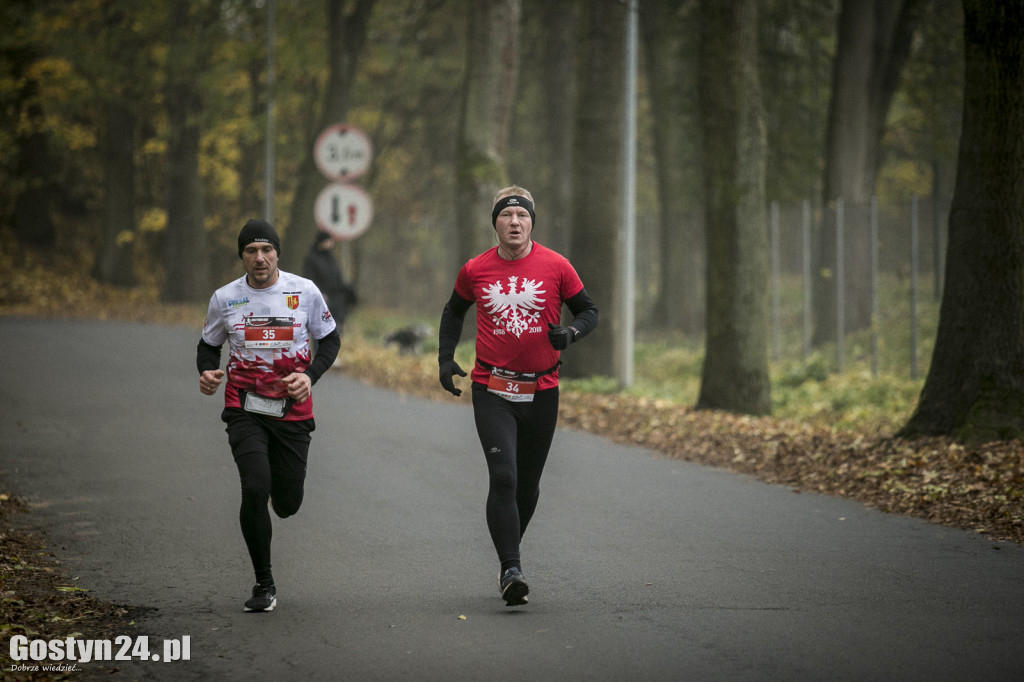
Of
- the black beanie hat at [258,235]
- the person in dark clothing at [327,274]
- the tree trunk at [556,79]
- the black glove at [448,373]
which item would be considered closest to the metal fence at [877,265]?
the tree trunk at [556,79]

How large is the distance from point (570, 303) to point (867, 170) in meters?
21.1

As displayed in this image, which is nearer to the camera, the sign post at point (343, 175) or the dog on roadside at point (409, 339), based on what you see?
the sign post at point (343, 175)

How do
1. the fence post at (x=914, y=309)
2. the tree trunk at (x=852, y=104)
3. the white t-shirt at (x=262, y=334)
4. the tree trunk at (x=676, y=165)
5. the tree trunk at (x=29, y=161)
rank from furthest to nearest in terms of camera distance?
the tree trunk at (x=29, y=161) → the tree trunk at (x=676, y=165) → the tree trunk at (x=852, y=104) → the fence post at (x=914, y=309) → the white t-shirt at (x=262, y=334)

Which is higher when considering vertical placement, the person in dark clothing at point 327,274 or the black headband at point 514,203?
the black headband at point 514,203

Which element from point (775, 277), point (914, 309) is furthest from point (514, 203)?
point (775, 277)

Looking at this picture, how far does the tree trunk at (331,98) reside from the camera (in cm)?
2902

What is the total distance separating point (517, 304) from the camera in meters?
6.60

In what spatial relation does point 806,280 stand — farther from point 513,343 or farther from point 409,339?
point 513,343

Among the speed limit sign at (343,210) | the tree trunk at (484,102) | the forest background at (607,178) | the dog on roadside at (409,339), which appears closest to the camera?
the forest background at (607,178)

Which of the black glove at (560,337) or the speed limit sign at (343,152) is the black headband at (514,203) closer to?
the black glove at (560,337)

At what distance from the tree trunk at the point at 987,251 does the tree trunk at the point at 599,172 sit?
784cm

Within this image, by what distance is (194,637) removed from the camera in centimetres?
579

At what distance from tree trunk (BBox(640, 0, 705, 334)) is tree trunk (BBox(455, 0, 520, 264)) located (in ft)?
15.6

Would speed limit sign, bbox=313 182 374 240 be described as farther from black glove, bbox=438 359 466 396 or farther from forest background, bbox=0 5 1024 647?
black glove, bbox=438 359 466 396
